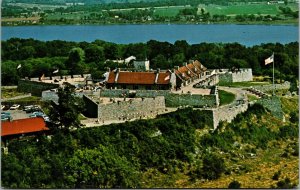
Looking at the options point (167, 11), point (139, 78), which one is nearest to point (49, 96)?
point (139, 78)

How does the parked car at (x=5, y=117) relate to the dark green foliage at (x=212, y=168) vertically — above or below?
above

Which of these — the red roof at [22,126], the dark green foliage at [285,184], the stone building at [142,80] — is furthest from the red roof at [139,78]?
the dark green foliage at [285,184]

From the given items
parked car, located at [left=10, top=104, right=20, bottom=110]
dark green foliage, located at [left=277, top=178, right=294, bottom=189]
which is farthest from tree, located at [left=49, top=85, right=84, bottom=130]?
dark green foliage, located at [left=277, top=178, right=294, bottom=189]

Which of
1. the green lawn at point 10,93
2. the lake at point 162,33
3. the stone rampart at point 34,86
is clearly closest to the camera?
the stone rampart at point 34,86

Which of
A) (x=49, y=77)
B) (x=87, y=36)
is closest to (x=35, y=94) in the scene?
(x=49, y=77)

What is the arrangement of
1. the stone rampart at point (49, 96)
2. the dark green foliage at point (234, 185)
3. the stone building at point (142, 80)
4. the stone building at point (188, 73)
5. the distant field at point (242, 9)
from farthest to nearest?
the distant field at point (242, 9)
the stone building at point (188, 73)
the stone building at point (142, 80)
the stone rampart at point (49, 96)
the dark green foliage at point (234, 185)

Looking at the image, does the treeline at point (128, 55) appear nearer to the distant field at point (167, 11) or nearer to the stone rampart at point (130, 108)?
the stone rampart at point (130, 108)

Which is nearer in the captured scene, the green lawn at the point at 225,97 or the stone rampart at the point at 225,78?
the green lawn at the point at 225,97
